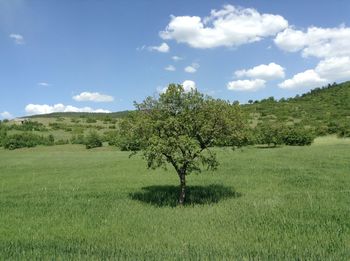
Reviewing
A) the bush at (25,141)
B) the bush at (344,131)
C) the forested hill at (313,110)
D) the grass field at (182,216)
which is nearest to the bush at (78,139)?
the bush at (25,141)

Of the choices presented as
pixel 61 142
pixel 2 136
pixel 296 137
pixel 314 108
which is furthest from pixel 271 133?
pixel 314 108

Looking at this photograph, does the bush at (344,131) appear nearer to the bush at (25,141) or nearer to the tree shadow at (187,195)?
the bush at (25,141)

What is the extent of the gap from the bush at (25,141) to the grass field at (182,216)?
3379 centimetres

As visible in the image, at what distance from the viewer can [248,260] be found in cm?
971

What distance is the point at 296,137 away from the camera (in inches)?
2142

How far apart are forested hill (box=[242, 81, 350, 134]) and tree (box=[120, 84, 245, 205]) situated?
50988 millimetres

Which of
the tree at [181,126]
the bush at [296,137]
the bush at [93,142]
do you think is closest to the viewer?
the tree at [181,126]

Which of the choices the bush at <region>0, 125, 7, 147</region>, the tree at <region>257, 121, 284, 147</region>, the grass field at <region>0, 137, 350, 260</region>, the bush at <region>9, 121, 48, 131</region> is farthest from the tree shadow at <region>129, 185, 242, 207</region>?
the bush at <region>9, 121, 48, 131</region>

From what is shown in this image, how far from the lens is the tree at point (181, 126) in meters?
17.7

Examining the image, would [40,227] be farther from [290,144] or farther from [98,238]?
[290,144]

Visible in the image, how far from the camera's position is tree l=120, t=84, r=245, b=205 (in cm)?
1772

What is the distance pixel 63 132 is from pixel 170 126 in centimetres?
5715

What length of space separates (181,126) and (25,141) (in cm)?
4858

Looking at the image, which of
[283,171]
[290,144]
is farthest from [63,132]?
[283,171]
